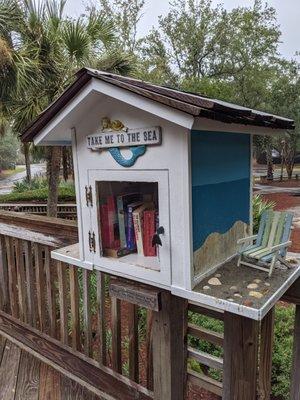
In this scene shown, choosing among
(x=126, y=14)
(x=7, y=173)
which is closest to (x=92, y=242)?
(x=126, y=14)

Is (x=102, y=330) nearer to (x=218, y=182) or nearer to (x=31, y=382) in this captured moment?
(x=31, y=382)

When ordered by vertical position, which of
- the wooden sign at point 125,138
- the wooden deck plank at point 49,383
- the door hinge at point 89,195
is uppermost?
the wooden sign at point 125,138

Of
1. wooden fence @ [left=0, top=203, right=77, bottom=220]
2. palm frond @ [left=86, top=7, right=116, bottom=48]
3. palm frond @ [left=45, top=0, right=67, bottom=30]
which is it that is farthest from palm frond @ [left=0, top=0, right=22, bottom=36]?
wooden fence @ [left=0, top=203, right=77, bottom=220]

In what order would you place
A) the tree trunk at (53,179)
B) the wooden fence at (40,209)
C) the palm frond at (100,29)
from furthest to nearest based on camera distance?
the wooden fence at (40,209), the palm frond at (100,29), the tree trunk at (53,179)

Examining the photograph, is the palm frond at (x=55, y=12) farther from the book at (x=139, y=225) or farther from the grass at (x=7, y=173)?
the grass at (x=7, y=173)

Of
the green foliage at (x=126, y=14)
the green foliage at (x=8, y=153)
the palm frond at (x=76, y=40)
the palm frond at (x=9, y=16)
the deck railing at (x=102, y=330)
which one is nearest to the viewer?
the deck railing at (x=102, y=330)

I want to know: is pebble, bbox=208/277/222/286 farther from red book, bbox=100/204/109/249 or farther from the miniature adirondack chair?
red book, bbox=100/204/109/249

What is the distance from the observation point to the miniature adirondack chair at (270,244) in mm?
970

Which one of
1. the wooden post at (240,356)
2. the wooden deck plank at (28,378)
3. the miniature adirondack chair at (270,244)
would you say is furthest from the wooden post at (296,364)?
the wooden deck plank at (28,378)

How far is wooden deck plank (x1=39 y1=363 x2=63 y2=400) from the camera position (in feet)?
5.64

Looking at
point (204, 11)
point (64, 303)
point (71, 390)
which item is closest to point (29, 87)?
point (64, 303)

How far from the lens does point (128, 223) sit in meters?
1.16

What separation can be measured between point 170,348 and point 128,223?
0.53 m

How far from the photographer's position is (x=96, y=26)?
17.3ft
